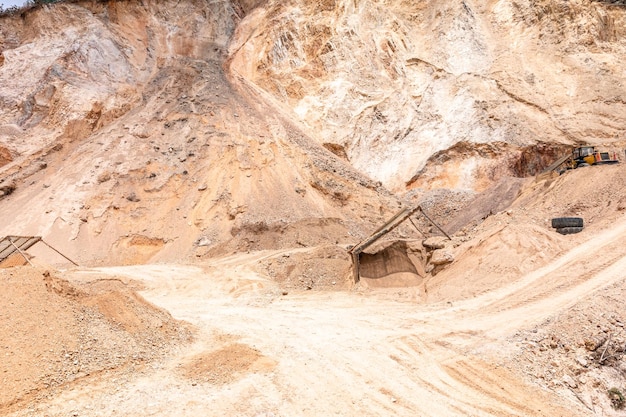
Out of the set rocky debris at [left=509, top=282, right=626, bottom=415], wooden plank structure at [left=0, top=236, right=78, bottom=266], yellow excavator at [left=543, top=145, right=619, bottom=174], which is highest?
wooden plank structure at [left=0, top=236, right=78, bottom=266]

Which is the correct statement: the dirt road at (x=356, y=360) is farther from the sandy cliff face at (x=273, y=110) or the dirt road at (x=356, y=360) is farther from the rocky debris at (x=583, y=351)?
the sandy cliff face at (x=273, y=110)

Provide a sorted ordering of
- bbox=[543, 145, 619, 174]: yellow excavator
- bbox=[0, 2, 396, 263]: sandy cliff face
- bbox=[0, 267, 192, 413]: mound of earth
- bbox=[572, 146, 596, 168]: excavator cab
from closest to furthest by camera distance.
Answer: bbox=[0, 267, 192, 413]: mound of earth → bbox=[543, 145, 619, 174]: yellow excavator → bbox=[572, 146, 596, 168]: excavator cab → bbox=[0, 2, 396, 263]: sandy cliff face

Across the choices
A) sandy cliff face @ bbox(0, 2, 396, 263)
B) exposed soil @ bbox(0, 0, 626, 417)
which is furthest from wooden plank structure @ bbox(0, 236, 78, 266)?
sandy cliff face @ bbox(0, 2, 396, 263)

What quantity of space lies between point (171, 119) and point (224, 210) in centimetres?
→ 648

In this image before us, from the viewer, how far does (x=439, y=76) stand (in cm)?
2778

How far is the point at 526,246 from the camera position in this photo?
31.4 ft

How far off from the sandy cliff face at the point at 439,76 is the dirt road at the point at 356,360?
15855mm

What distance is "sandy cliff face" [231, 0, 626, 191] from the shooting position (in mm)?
24484

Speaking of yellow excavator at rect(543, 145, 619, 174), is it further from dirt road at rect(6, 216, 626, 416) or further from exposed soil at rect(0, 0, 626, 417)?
dirt road at rect(6, 216, 626, 416)

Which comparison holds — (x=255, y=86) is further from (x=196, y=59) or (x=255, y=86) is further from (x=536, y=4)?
(x=536, y=4)

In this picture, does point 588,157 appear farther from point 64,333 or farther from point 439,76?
point 64,333

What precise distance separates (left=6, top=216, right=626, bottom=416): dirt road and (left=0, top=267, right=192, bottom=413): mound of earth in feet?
0.85

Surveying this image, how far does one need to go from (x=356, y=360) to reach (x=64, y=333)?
3.51m

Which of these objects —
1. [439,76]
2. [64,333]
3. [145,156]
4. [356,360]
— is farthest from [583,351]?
[439,76]
